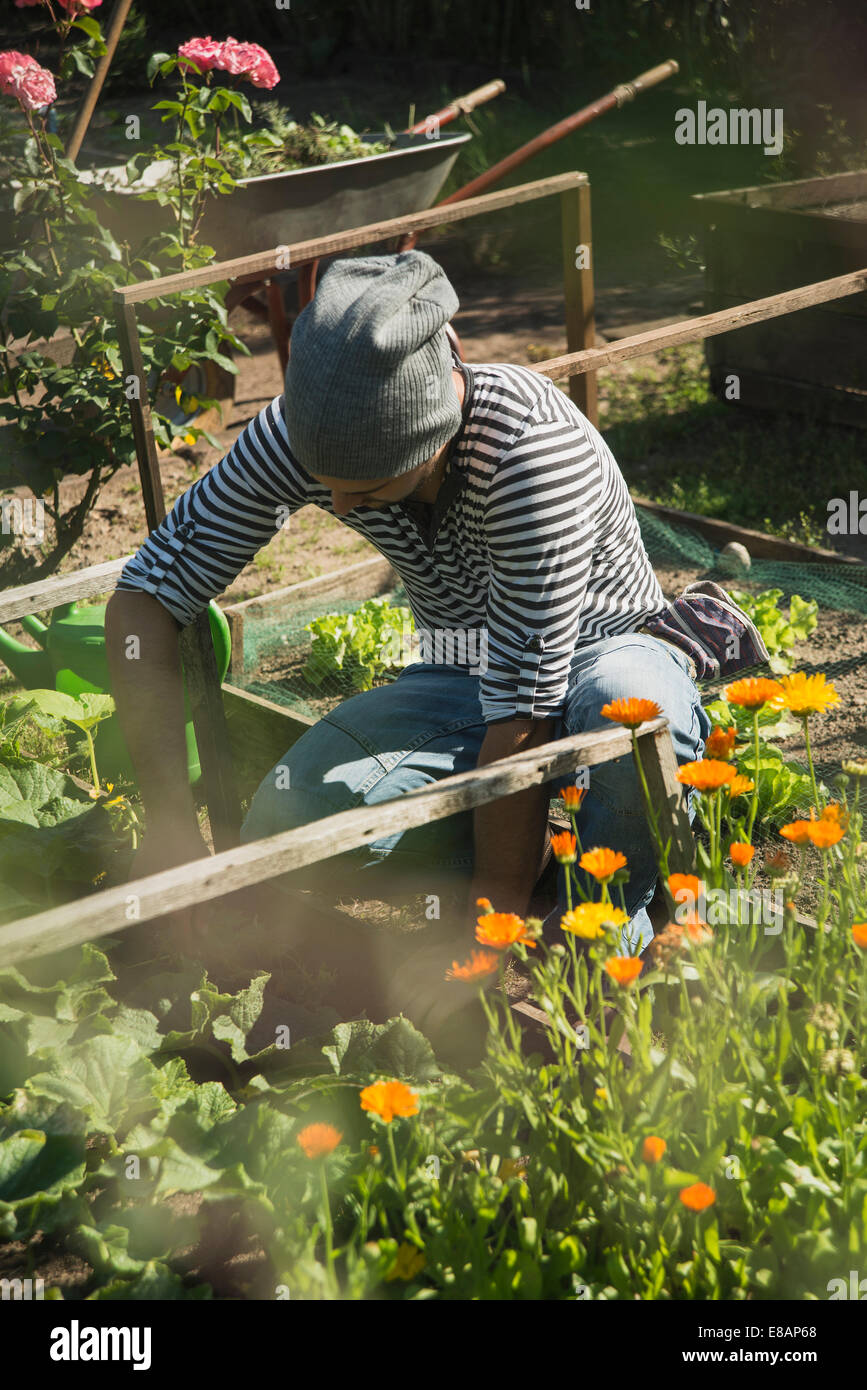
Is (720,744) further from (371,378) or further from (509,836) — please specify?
(371,378)

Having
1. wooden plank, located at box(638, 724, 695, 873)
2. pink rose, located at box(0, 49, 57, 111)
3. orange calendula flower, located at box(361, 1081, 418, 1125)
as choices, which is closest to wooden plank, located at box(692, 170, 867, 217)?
pink rose, located at box(0, 49, 57, 111)

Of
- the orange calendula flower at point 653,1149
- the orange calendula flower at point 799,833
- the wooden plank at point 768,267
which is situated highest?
the wooden plank at point 768,267

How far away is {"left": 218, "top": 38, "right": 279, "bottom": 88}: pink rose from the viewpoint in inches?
141

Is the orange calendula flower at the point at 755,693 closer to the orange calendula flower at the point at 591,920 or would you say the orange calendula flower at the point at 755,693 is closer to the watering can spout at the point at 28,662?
the orange calendula flower at the point at 591,920

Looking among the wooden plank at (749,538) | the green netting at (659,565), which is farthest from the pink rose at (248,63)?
the wooden plank at (749,538)

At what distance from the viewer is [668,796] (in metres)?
1.59

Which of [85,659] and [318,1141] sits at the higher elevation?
[85,659]

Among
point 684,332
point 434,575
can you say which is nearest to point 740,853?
point 434,575

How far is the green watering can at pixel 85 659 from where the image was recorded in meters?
2.61

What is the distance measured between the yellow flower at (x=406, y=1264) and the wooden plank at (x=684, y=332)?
185cm

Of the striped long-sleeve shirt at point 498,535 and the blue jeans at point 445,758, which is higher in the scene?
the striped long-sleeve shirt at point 498,535

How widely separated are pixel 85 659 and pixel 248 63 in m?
2.12

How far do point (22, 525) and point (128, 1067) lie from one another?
270cm
